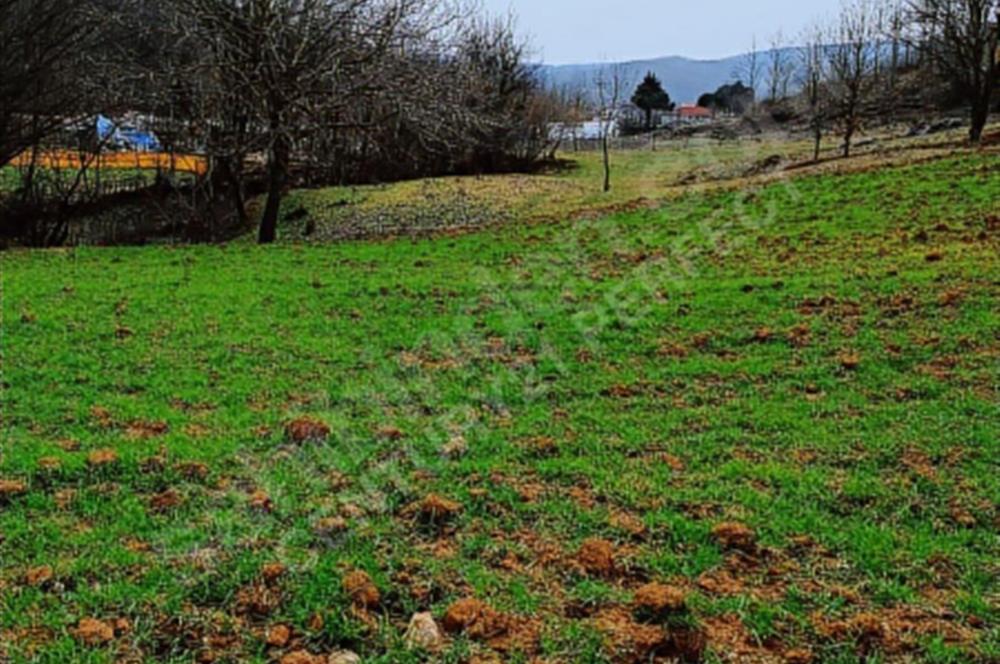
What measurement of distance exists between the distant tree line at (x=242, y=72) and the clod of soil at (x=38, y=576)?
34.7 feet

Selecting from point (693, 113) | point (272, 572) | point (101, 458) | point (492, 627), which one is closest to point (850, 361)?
point (492, 627)

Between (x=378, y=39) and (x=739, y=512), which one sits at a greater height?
(x=378, y=39)

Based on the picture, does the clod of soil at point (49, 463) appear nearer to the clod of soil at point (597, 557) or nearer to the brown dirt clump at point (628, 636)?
the clod of soil at point (597, 557)

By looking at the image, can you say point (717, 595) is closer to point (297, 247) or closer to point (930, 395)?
point (930, 395)

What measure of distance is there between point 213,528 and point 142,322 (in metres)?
4.03

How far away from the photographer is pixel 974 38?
21328 mm

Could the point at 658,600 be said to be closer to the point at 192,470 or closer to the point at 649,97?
the point at 192,470

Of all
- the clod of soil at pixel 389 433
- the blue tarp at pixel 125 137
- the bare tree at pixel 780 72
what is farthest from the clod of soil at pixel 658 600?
the bare tree at pixel 780 72

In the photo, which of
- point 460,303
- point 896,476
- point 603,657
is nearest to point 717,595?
point 603,657

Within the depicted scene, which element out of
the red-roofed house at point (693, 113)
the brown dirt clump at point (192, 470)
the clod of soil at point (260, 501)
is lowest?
the clod of soil at point (260, 501)

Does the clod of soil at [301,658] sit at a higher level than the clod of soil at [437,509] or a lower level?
lower

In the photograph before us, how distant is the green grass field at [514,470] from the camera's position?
255 centimetres

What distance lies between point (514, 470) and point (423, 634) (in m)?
1.34

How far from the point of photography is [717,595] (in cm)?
268
